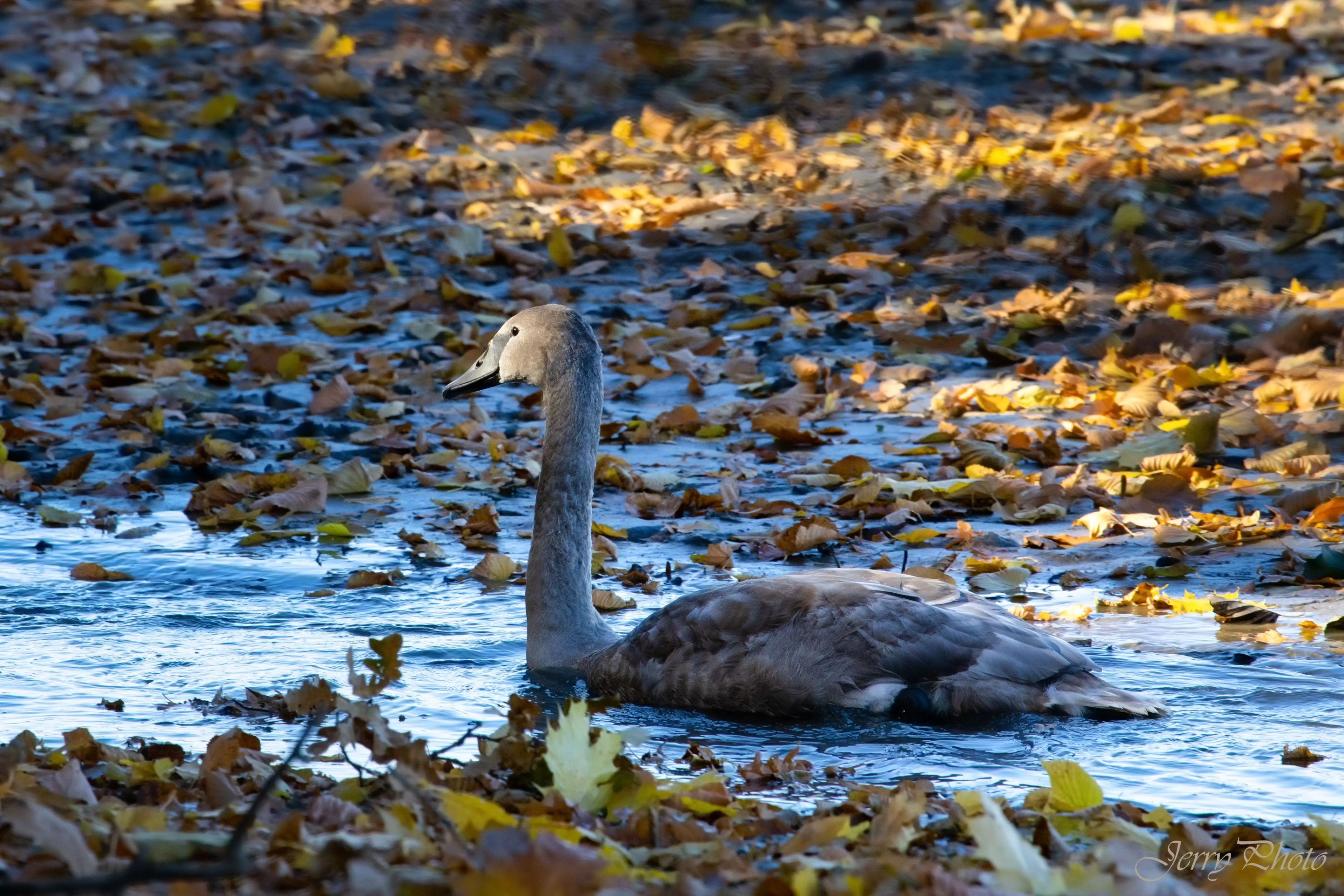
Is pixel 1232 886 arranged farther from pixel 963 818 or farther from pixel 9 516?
pixel 9 516

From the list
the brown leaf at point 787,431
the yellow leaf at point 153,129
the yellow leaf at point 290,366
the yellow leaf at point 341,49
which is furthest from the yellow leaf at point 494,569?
the yellow leaf at point 341,49

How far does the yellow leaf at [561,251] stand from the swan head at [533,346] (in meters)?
5.52

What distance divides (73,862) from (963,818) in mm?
1859

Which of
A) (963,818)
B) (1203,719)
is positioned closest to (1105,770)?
(1203,719)

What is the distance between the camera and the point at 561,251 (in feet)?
39.3

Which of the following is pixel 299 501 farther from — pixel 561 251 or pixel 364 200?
pixel 364 200

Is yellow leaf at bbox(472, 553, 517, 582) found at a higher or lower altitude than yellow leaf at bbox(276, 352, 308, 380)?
lower

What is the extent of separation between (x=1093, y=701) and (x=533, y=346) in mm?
2457

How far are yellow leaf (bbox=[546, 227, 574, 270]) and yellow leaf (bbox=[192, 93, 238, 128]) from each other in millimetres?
4590

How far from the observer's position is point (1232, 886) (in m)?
3.42

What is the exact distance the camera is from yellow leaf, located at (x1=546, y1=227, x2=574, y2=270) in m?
12.0

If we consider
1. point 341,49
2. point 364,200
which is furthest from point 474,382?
point 341,49

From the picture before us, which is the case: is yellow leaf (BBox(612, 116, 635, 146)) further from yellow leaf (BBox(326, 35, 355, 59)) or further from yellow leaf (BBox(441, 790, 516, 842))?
yellow leaf (BBox(441, 790, 516, 842))
